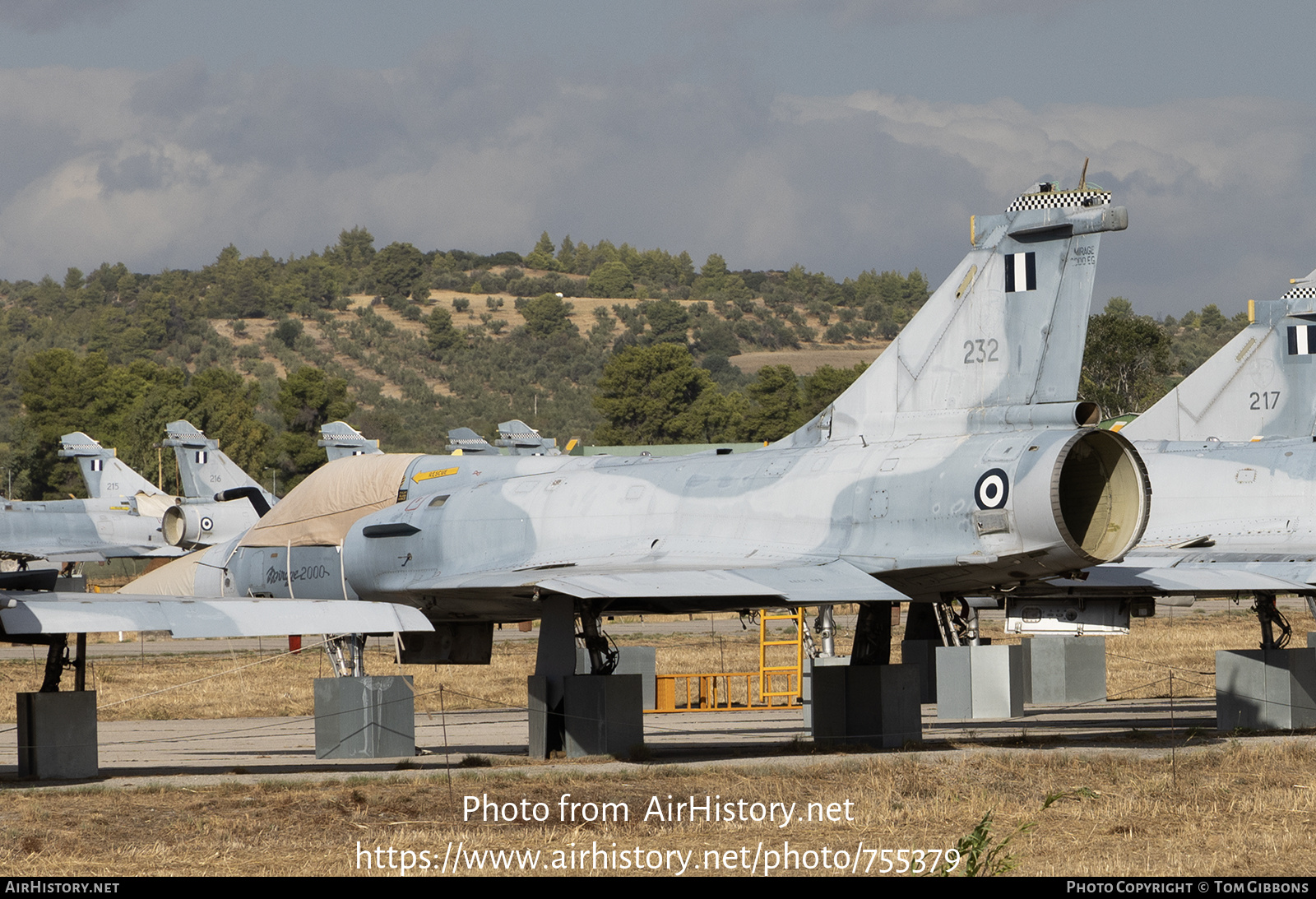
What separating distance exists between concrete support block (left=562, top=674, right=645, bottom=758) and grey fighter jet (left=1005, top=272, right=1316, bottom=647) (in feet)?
14.5

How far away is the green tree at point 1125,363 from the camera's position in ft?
231

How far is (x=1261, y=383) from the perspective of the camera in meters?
21.2

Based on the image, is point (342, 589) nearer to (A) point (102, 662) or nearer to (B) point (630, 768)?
(B) point (630, 768)

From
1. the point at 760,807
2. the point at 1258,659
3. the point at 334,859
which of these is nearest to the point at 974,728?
the point at 1258,659

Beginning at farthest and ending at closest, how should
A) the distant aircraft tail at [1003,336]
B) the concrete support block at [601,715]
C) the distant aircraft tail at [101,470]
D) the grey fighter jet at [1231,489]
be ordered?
the distant aircraft tail at [101,470], the grey fighter jet at [1231,489], the concrete support block at [601,715], the distant aircraft tail at [1003,336]

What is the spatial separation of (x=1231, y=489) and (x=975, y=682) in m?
4.49

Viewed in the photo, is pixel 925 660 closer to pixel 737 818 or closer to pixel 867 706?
pixel 867 706

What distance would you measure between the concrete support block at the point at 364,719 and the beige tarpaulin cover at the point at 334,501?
1964 millimetres

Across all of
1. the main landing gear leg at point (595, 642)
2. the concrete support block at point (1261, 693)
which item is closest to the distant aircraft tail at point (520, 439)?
the concrete support block at point (1261, 693)

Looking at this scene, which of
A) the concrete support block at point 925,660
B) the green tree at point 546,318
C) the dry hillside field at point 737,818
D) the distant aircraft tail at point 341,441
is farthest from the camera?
the green tree at point 546,318

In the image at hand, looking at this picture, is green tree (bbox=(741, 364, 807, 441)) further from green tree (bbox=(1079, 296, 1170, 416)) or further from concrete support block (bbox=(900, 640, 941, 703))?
concrete support block (bbox=(900, 640, 941, 703))

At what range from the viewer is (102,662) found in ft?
105

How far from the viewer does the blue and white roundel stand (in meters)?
13.1

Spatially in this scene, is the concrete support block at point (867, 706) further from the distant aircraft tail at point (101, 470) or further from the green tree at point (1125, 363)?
the green tree at point (1125, 363)
